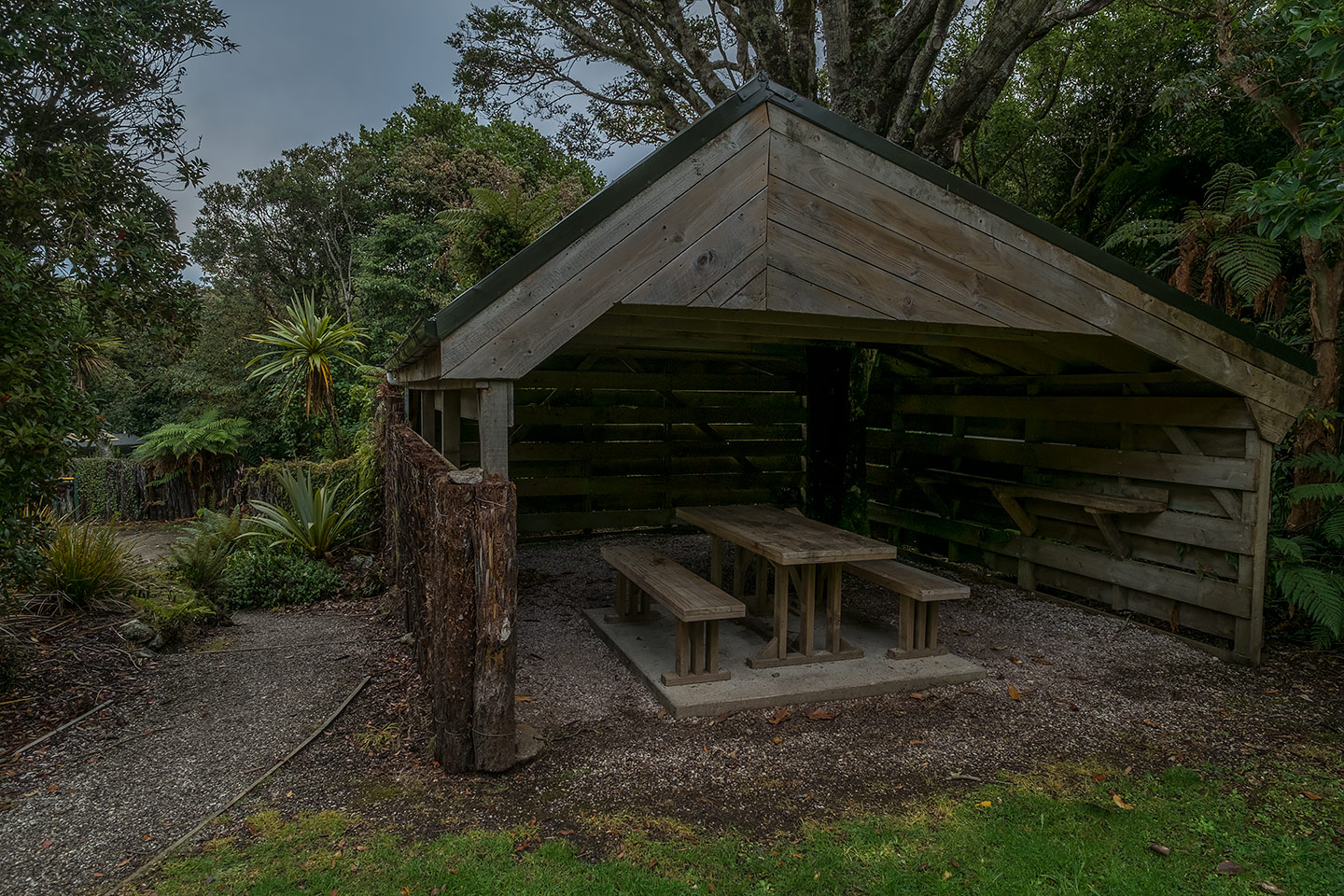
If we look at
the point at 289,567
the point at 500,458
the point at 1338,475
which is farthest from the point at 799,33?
the point at 289,567

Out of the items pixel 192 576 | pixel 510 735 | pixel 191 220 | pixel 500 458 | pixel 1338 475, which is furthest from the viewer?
pixel 191 220

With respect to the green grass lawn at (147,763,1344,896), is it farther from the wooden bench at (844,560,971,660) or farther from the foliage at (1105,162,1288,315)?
the foliage at (1105,162,1288,315)

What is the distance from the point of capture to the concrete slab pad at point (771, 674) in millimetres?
3922

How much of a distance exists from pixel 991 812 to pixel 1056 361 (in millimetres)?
4192

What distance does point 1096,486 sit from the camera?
568cm

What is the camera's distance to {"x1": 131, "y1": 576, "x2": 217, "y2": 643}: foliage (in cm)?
488

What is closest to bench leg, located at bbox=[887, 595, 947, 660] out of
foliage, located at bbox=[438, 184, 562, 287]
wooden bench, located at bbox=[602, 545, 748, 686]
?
wooden bench, located at bbox=[602, 545, 748, 686]

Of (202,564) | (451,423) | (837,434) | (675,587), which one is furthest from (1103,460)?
(202,564)

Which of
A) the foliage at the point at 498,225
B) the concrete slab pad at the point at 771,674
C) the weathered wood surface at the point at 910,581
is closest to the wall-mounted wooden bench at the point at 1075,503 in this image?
the weathered wood surface at the point at 910,581

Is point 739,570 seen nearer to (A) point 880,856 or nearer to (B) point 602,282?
(B) point 602,282

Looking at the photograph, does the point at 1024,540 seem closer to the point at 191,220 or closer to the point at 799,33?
the point at 799,33

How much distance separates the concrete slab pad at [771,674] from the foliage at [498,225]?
5.12 m

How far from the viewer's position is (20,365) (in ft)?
11.9

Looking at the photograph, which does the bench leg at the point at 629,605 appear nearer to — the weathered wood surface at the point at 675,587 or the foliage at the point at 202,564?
the weathered wood surface at the point at 675,587
